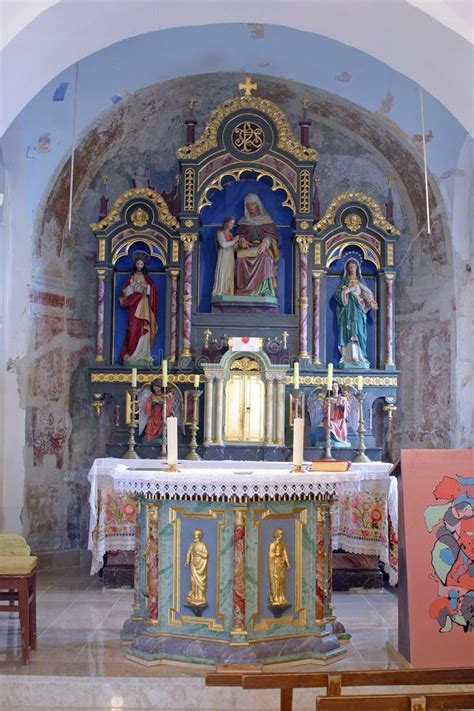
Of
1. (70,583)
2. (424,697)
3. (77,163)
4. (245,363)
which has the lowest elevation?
(70,583)

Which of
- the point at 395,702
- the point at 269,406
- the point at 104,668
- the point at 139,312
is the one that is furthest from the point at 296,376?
the point at 395,702

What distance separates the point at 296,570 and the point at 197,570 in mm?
671

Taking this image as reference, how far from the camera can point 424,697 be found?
3084 mm

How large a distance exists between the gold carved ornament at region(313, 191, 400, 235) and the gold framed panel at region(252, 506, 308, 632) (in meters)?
4.98

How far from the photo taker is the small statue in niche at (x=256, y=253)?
33.8 feet

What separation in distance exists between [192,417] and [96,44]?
4.74 m

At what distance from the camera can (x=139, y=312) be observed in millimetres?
→ 10461

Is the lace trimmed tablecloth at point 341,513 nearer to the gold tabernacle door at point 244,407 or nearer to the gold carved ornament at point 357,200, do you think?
the gold tabernacle door at point 244,407

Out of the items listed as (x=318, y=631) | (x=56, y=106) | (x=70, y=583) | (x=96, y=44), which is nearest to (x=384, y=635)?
(x=318, y=631)

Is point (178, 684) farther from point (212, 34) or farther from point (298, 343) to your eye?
point (212, 34)

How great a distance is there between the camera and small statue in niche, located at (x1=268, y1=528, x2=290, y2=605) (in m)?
6.01

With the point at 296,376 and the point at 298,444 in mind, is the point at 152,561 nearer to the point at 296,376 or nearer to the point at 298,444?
the point at 298,444

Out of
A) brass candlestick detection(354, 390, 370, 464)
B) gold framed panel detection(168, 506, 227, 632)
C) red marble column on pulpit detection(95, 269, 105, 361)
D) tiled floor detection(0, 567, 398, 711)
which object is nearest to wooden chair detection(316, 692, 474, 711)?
tiled floor detection(0, 567, 398, 711)

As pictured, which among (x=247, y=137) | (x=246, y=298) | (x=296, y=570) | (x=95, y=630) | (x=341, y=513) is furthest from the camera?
(x=247, y=137)
